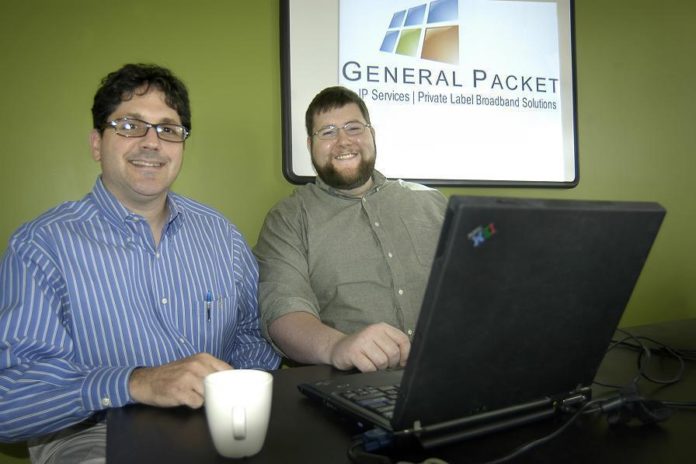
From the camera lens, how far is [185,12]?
1847mm

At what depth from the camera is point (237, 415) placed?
1.95 feet

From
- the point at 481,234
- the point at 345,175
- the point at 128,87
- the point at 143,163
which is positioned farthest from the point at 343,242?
the point at 481,234

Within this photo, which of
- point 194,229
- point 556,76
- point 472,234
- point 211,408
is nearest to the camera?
point 472,234

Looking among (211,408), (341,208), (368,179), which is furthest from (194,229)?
(211,408)

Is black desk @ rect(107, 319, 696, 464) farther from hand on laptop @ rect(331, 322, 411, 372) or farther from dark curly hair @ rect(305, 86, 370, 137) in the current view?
dark curly hair @ rect(305, 86, 370, 137)

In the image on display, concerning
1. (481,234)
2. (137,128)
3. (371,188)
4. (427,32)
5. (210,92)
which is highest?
(427,32)

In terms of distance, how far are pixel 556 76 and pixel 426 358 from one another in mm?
2076

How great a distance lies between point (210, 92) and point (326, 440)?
4.88 feet

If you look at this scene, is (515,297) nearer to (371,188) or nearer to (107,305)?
(107,305)

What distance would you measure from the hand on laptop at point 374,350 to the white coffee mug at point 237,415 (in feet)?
1.27

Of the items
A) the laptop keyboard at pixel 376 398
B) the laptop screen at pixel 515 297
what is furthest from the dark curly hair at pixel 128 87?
the laptop screen at pixel 515 297

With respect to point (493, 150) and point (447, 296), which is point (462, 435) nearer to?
point (447, 296)

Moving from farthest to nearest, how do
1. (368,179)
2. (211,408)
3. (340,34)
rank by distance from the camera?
(340,34) < (368,179) < (211,408)

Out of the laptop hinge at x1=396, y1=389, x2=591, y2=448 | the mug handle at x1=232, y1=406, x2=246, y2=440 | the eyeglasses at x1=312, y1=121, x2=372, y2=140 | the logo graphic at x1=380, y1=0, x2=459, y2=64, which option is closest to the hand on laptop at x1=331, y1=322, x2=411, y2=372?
the laptop hinge at x1=396, y1=389, x2=591, y2=448
